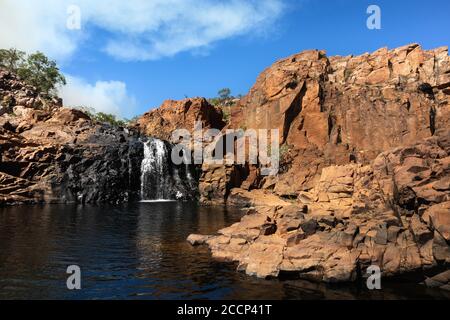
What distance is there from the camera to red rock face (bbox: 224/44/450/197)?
231 feet

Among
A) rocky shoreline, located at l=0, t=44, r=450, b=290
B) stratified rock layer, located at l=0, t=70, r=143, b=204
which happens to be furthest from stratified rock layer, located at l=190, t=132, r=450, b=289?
stratified rock layer, located at l=0, t=70, r=143, b=204

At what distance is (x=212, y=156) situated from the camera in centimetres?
7456

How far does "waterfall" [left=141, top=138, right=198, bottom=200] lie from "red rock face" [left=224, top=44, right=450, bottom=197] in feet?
50.4

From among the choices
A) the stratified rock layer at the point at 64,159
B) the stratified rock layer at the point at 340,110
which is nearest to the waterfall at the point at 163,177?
the stratified rock layer at the point at 64,159

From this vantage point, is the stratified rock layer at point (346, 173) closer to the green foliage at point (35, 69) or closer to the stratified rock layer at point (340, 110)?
the stratified rock layer at point (340, 110)

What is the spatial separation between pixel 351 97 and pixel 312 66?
36.3 ft

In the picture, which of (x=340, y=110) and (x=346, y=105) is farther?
(x=340, y=110)

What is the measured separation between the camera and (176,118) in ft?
355

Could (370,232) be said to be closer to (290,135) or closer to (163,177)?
(290,135)

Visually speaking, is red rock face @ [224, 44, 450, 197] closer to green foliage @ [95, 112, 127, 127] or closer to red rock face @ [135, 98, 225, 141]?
red rock face @ [135, 98, 225, 141]

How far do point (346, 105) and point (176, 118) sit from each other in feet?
158

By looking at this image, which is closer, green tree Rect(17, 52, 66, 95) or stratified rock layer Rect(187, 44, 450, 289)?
stratified rock layer Rect(187, 44, 450, 289)

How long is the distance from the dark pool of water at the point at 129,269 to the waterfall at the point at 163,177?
35089 mm

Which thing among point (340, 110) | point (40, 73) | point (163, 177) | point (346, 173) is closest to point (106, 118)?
point (40, 73)
